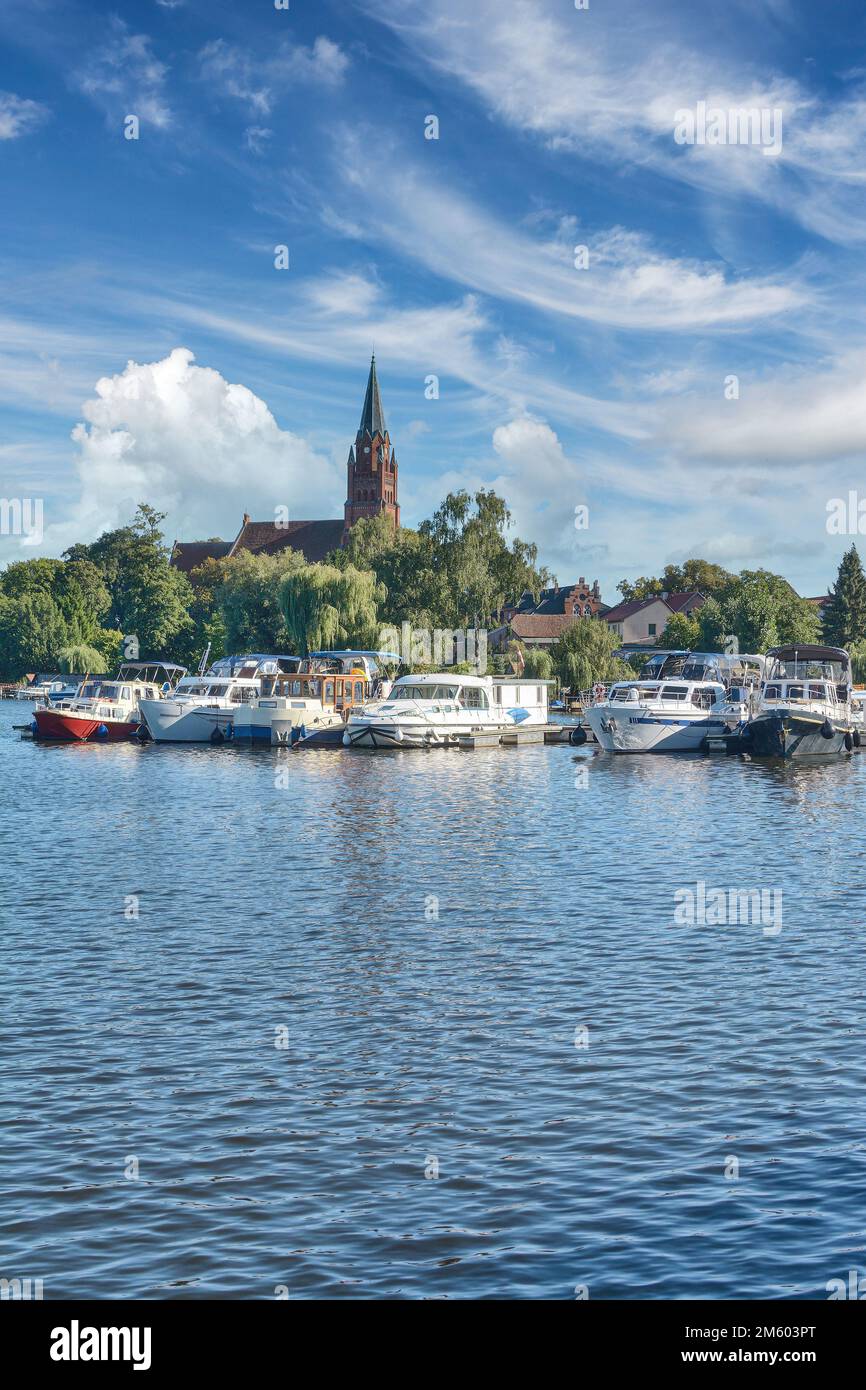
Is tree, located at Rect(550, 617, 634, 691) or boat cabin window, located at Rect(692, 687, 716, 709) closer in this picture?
boat cabin window, located at Rect(692, 687, 716, 709)

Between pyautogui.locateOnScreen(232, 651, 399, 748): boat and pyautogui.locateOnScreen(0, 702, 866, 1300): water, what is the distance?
3969cm

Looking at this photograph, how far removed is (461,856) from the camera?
34781 millimetres

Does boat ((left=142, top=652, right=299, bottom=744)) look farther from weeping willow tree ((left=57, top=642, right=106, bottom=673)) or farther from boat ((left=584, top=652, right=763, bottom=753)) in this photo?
weeping willow tree ((left=57, top=642, right=106, bottom=673))

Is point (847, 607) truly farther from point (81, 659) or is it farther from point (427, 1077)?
point (427, 1077)

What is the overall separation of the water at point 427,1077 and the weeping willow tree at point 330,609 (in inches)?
2536

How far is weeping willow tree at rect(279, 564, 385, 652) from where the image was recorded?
323ft

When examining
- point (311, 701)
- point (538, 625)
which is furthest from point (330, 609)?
point (538, 625)

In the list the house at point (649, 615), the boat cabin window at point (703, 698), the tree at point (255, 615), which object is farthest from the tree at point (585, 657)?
the house at point (649, 615)

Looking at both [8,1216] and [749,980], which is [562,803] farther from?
[8,1216]

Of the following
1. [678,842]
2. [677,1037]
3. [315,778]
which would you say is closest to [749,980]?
[677,1037]

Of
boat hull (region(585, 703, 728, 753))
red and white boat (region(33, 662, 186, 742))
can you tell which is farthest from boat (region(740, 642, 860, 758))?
red and white boat (region(33, 662, 186, 742))
